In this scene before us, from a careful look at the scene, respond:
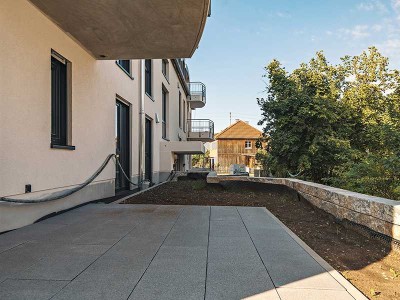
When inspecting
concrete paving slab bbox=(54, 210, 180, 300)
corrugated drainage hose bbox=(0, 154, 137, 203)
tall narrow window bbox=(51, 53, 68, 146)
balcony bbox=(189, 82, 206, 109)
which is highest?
balcony bbox=(189, 82, 206, 109)

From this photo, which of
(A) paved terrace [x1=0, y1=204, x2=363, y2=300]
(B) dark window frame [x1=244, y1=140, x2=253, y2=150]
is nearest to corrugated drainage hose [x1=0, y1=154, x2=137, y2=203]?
(A) paved terrace [x1=0, y1=204, x2=363, y2=300]

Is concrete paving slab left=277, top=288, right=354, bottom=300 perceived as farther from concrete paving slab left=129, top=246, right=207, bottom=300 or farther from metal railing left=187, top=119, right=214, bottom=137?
metal railing left=187, top=119, right=214, bottom=137

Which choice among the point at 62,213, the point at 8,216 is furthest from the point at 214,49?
the point at 8,216

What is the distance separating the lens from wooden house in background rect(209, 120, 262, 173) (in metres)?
50.7

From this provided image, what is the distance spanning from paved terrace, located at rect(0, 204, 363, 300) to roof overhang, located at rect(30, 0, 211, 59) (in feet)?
11.4

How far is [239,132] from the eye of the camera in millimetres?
52219

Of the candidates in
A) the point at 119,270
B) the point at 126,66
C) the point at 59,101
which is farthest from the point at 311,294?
the point at 126,66

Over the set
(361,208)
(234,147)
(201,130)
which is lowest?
(361,208)

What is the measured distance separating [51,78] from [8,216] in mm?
2589

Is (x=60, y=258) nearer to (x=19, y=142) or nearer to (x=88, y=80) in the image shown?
(x=19, y=142)

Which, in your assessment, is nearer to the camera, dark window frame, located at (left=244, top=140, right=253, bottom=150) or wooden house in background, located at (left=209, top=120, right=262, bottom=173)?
wooden house in background, located at (left=209, top=120, right=262, bottom=173)

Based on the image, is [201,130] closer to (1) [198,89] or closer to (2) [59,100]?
(1) [198,89]

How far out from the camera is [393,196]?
267 inches

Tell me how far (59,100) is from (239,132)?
46.9 meters
